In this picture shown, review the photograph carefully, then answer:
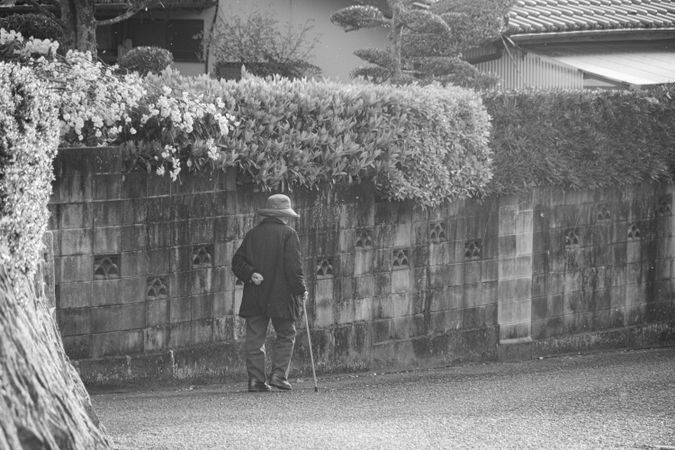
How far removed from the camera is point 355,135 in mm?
13375

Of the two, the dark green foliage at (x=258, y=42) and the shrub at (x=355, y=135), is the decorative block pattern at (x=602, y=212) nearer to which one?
the shrub at (x=355, y=135)

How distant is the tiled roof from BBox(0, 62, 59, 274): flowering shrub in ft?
Result: 42.8

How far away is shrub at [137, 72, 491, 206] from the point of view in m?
12.4

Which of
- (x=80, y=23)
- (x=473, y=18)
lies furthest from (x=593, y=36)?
(x=80, y=23)

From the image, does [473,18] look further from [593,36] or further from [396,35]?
[593,36]

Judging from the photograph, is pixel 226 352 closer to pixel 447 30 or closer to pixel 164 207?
pixel 164 207

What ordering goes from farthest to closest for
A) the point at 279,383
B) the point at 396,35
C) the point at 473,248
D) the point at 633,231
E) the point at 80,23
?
the point at 396,35 < the point at 633,231 < the point at 80,23 < the point at 473,248 < the point at 279,383

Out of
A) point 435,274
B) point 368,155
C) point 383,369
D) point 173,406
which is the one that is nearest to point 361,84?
point 368,155

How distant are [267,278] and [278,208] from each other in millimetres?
680

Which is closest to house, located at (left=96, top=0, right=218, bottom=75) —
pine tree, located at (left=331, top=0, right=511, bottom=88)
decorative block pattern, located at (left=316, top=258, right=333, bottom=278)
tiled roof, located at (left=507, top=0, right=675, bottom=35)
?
pine tree, located at (left=331, top=0, right=511, bottom=88)

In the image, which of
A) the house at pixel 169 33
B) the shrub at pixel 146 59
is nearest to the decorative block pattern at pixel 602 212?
the shrub at pixel 146 59

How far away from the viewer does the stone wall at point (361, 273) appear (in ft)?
37.7

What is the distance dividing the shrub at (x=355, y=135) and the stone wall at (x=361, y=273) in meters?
0.29

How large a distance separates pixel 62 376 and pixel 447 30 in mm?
10840
